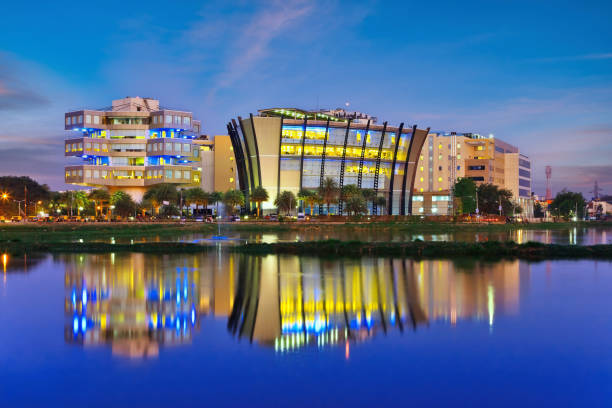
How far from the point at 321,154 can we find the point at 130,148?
57245 mm

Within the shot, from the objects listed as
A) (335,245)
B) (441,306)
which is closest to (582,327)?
(441,306)

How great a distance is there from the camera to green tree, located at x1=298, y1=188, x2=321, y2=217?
135712 mm

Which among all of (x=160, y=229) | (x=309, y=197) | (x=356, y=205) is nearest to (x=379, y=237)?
(x=160, y=229)

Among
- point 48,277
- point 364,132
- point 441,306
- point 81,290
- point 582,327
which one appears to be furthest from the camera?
point 364,132

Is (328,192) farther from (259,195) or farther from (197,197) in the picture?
(197,197)

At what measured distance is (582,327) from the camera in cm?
2400

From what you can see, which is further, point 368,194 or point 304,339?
point 368,194

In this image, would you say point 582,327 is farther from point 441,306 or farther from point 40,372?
point 40,372

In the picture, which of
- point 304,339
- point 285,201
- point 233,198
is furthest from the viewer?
point 233,198

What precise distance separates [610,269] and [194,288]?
3132 centimetres

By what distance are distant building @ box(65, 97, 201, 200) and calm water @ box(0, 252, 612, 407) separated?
127205mm

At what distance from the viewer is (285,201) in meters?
137

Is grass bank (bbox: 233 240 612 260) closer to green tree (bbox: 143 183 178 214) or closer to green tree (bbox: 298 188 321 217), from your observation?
green tree (bbox: 298 188 321 217)

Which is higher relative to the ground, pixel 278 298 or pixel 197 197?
pixel 197 197
